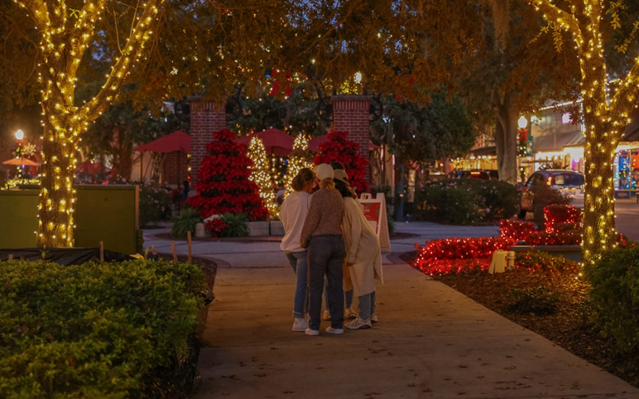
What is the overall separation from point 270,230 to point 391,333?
12.6 meters

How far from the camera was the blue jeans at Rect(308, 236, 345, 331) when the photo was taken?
30.3 feet

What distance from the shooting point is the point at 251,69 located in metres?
15.6

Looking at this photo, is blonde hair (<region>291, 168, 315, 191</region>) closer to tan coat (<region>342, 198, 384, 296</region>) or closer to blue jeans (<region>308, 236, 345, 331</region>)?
tan coat (<region>342, 198, 384, 296</region>)

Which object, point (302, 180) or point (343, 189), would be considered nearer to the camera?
point (343, 189)

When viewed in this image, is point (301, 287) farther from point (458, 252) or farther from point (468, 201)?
point (468, 201)

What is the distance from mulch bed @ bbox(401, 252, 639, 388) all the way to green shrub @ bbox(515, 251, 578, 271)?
0.19 metres

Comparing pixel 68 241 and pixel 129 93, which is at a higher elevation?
pixel 129 93

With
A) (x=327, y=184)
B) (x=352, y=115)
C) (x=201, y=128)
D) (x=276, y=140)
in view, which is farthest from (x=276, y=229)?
(x=327, y=184)

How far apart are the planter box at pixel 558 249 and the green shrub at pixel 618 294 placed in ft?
21.1

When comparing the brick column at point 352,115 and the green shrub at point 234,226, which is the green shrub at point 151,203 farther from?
the brick column at point 352,115

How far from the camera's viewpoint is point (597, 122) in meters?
12.4

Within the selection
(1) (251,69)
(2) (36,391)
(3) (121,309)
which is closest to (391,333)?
(3) (121,309)

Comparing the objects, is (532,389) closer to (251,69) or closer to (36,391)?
(36,391)

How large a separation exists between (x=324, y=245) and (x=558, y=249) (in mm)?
6856
